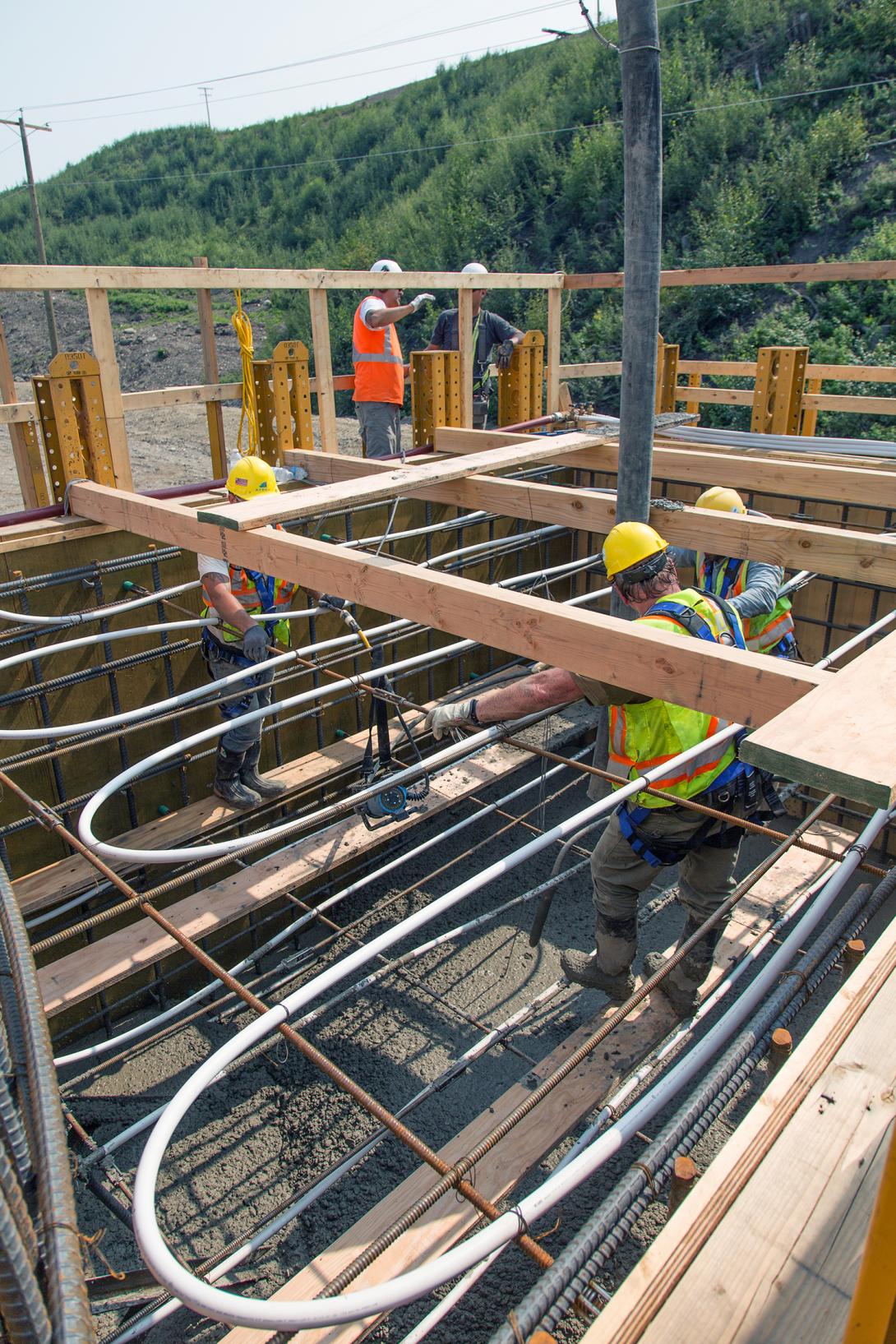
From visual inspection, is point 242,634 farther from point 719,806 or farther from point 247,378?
point 719,806

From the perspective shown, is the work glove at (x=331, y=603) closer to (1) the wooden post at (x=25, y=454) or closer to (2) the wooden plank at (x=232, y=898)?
(2) the wooden plank at (x=232, y=898)

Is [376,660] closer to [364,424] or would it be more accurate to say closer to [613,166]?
[364,424]

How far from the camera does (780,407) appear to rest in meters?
8.47

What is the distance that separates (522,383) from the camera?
27.9 feet

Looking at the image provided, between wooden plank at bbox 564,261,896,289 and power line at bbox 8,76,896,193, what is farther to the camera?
power line at bbox 8,76,896,193

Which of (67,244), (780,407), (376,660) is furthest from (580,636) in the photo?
(67,244)

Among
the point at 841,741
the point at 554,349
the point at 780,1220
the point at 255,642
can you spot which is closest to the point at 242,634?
the point at 255,642

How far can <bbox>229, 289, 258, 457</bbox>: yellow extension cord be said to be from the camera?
5.66 meters

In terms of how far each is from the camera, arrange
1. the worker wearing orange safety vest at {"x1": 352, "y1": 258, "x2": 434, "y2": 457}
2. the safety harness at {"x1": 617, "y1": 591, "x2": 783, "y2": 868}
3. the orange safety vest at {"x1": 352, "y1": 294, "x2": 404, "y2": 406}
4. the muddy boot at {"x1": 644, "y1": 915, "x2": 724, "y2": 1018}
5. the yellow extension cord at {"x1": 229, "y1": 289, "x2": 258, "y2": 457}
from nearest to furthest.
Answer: the safety harness at {"x1": 617, "y1": 591, "x2": 783, "y2": 868}
the muddy boot at {"x1": 644, "y1": 915, "x2": 724, "y2": 1018}
the yellow extension cord at {"x1": 229, "y1": 289, "x2": 258, "y2": 457}
the worker wearing orange safety vest at {"x1": 352, "y1": 258, "x2": 434, "y2": 457}
the orange safety vest at {"x1": 352, "y1": 294, "x2": 404, "y2": 406}

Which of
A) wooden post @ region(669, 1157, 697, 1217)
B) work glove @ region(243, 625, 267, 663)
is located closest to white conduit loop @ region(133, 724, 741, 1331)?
wooden post @ region(669, 1157, 697, 1217)

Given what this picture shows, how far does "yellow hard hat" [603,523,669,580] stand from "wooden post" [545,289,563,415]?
5420 millimetres

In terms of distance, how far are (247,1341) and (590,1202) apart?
157 cm

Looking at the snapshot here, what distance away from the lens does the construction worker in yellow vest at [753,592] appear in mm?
4871

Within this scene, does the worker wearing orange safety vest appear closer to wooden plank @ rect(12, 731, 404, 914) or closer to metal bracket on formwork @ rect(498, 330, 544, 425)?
metal bracket on formwork @ rect(498, 330, 544, 425)
